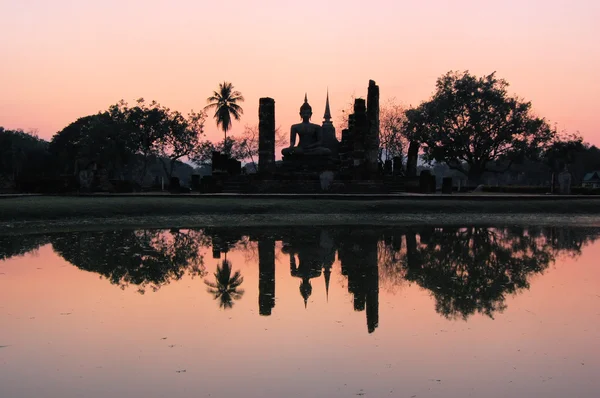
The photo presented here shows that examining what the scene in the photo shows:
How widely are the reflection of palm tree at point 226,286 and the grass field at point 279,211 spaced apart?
10.5 metres

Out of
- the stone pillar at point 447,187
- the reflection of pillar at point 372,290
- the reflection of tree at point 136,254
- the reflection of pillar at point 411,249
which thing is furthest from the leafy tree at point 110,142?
the reflection of pillar at point 372,290

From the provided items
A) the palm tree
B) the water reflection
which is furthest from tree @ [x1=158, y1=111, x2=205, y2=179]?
the water reflection

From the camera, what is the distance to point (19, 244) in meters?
15.5

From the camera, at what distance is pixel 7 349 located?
20.7ft

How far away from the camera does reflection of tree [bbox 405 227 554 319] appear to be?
28.6ft

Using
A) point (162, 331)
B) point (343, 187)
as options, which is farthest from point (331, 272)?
point (343, 187)

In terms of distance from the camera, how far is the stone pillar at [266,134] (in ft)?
126

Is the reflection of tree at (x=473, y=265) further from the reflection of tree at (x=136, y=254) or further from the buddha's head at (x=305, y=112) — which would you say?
the buddha's head at (x=305, y=112)

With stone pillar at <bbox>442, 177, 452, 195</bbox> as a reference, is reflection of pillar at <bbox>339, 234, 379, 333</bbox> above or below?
below

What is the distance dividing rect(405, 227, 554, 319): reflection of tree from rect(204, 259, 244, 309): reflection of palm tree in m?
2.84

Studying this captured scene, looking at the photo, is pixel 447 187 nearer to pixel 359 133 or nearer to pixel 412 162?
pixel 412 162

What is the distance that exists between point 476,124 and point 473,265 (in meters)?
45.6

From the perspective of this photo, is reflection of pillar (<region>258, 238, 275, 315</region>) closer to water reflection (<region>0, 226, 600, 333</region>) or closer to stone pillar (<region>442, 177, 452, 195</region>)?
water reflection (<region>0, 226, 600, 333</region>)

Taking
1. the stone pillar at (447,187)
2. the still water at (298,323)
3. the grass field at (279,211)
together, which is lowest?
the still water at (298,323)
